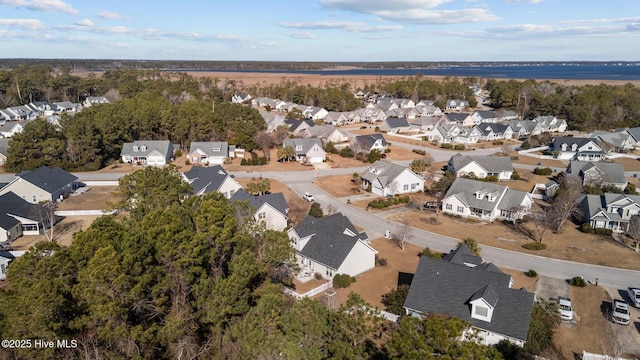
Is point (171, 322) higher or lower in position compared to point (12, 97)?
lower

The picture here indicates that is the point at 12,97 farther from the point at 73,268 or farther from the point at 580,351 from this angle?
the point at 580,351

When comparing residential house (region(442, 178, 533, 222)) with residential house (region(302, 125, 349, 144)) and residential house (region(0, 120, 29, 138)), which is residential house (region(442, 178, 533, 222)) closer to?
residential house (region(302, 125, 349, 144))

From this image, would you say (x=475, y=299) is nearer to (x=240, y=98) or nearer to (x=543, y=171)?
(x=543, y=171)

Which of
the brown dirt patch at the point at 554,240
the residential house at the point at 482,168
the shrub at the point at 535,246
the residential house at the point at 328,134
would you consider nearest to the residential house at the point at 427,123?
the residential house at the point at 328,134

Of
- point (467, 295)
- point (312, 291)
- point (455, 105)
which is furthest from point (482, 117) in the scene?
point (312, 291)

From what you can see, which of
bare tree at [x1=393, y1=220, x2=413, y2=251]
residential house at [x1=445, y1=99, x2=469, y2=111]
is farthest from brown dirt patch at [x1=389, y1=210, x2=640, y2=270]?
residential house at [x1=445, y1=99, x2=469, y2=111]

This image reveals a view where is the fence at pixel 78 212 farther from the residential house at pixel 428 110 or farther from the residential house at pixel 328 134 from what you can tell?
the residential house at pixel 428 110

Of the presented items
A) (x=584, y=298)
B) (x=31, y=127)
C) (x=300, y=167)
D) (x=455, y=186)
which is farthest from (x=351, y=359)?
(x=31, y=127)
